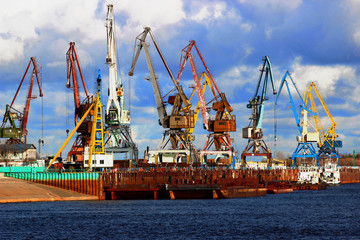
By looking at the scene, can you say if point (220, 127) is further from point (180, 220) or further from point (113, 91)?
point (180, 220)

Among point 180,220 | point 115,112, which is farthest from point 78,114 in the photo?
point 180,220

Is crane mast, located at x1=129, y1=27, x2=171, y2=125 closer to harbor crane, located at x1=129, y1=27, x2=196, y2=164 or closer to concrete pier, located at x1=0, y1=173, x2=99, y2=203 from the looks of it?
harbor crane, located at x1=129, y1=27, x2=196, y2=164

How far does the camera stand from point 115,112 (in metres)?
177

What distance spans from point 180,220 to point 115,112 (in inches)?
3567

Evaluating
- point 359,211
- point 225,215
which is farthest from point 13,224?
point 359,211

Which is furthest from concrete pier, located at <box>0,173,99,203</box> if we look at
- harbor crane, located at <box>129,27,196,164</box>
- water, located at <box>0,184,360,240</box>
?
harbor crane, located at <box>129,27,196,164</box>

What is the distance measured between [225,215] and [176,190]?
26.9 metres

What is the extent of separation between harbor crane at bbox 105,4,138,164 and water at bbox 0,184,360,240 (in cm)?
5300

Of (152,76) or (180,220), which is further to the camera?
(152,76)

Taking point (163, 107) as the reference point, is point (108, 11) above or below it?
above

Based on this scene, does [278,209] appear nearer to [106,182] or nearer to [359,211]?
[359,211]

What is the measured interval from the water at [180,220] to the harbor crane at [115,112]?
53005 millimetres

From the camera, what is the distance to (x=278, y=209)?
106375 mm

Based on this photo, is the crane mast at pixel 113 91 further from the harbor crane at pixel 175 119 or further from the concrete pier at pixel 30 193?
the concrete pier at pixel 30 193
